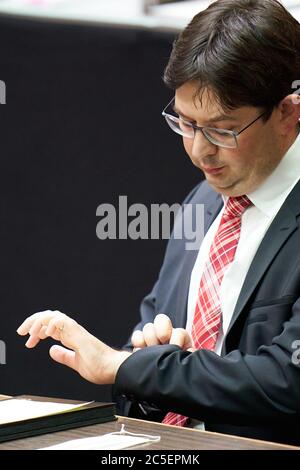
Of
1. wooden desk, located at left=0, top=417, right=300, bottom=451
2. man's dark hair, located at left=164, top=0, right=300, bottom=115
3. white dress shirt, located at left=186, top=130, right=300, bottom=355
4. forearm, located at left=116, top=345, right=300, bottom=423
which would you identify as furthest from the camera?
white dress shirt, located at left=186, top=130, right=300, bottom=355

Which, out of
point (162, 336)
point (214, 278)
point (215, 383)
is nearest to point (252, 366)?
point (215, 383)

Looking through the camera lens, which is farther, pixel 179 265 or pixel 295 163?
pixel 179 265

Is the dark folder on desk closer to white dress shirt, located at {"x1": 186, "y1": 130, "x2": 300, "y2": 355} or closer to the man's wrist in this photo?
the man's wrist

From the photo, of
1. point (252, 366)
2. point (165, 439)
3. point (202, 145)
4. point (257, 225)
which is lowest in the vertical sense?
point (165, 439)

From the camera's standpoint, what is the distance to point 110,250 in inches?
153

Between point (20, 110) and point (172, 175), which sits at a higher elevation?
point (20, 110)

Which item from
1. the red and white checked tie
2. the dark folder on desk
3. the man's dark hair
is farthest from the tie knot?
the dark folder on desk

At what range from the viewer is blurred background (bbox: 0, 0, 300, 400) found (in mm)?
3832

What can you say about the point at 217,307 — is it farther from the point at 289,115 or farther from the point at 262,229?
the point at 289,115

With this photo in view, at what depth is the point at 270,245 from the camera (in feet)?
7.42

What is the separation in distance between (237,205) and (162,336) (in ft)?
1.27

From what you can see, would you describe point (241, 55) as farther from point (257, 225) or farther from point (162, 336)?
point (162, 336)
